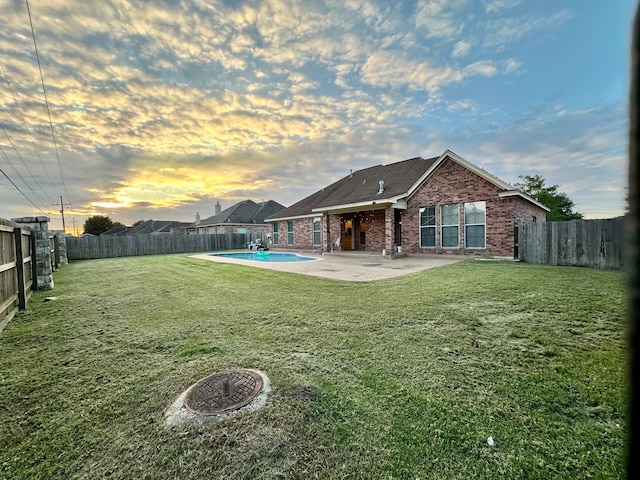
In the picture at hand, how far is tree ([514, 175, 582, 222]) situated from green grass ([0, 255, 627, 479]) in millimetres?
28839

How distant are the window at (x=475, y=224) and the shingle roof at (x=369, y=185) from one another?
3.20 meters

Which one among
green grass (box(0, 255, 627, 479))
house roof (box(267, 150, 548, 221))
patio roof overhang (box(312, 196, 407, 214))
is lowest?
green grass (box(0, 255, 627, 479))

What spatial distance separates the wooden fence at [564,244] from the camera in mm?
9328

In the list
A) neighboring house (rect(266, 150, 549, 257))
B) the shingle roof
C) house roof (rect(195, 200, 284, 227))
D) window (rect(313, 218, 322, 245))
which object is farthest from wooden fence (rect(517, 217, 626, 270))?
house roof (rect(195, 200, 284, 227))

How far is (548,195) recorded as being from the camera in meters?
29.7

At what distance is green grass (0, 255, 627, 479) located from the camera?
90.0 inches

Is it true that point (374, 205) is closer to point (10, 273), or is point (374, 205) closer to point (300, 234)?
point (300, 234)

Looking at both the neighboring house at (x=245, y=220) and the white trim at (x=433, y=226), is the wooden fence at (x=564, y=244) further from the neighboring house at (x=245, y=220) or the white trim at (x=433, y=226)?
the neighboring house at (x=245, y=220)

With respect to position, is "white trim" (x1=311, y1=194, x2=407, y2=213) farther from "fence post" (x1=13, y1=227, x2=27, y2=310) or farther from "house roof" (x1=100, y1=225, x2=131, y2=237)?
"house roof" (x1=100, y1=225, x2=131, y2=237)

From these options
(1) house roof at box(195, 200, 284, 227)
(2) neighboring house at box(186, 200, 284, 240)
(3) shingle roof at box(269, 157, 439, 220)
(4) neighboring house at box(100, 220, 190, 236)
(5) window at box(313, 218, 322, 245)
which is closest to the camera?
(3) shingle roof at box(269, 157, 439, 220)

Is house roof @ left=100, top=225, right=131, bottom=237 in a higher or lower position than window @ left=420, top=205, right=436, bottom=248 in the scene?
higher

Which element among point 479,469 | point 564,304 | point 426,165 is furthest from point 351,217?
point 479,469

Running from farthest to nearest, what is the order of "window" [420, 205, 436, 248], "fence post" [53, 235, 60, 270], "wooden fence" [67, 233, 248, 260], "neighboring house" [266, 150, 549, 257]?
"wooden fence" [67, 233, 248, 260] < "window" [420, 205, 436, 248] < "fence post" [53, 235, 60, 270] < "neighboring house" [266, 150, 549, 257]

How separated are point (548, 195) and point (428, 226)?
76.4ft
